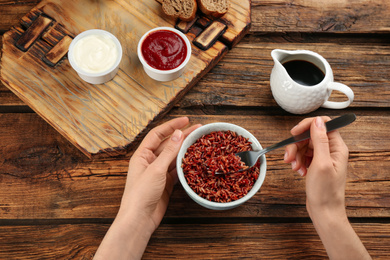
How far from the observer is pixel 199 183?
1303mm

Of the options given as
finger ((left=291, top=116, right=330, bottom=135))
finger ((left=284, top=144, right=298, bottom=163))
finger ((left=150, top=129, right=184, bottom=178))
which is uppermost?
finger ((left=291, top=116, right=330, bottom=135))

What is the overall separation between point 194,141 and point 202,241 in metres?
0.48

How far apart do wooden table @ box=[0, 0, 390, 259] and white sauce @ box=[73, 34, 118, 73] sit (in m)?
0.37

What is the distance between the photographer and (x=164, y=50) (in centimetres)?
152

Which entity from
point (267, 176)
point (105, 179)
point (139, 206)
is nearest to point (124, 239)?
point (139, 206)

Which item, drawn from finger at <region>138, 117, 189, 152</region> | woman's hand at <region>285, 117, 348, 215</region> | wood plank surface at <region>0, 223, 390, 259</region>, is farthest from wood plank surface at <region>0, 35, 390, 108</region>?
wood plank surface at <region>0, 223, 390, 259</region>

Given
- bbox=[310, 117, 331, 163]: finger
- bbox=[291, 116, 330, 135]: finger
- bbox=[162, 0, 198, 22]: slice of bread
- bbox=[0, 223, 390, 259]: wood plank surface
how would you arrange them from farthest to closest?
bbox=[162, 0, 198, 22]: slice of bread
bbox=[0, 223, 390, 259]: wood plank surface
bbox=[291, 116, 330, 135]: finger
bbox=[310, 117, 331, 163]: finger

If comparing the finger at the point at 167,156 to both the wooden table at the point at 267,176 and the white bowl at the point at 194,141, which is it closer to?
the white bowl at the point at 194,141

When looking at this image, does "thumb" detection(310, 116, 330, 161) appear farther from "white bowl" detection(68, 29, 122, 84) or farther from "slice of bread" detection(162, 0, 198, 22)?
"white bowl" detection(68, 29, 122, 84)

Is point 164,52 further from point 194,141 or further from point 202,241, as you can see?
point 202,241

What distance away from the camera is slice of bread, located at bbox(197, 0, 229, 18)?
157 cm

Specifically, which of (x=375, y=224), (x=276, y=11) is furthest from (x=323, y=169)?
(x=276, y=11)

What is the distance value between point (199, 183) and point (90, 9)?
1049mm

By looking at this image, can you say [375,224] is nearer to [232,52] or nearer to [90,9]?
[232,52]
